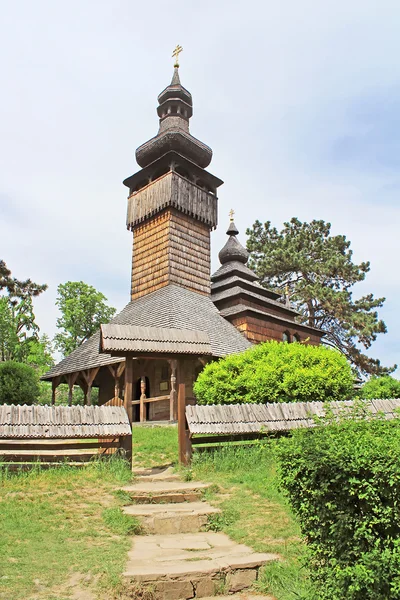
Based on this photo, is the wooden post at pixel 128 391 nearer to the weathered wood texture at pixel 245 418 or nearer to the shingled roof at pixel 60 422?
the shingled roof at pixel 60 422

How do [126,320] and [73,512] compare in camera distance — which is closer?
[73,512]

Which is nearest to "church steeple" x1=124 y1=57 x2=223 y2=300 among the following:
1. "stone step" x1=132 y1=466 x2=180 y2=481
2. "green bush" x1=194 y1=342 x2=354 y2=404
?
"green bush" x1=194 y1=342 x2=354 y2=404

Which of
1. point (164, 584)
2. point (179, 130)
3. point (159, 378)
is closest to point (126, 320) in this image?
point (159, 378)

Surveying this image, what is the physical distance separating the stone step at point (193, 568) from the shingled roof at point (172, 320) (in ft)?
42.9

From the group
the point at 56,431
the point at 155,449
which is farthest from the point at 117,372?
the point at 56,431

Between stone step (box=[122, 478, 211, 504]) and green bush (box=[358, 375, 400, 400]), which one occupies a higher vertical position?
green bush (box=[358, 375, 400, 400])

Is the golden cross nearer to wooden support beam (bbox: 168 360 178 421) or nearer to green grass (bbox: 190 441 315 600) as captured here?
wooden support beam (bbox: 168 360 178 421)

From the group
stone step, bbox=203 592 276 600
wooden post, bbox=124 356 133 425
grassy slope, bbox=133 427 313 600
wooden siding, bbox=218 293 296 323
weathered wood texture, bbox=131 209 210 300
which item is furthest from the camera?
wooden siding, bbox=218 293 296 323

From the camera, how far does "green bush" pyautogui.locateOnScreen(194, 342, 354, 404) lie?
10812 mm

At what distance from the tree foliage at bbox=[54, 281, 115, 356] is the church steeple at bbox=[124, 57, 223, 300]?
47.7 ft

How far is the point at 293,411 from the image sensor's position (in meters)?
8.94

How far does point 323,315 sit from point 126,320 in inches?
813

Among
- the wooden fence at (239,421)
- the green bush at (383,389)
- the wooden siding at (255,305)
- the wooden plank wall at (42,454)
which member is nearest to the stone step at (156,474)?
the wooden fence at (239,421)

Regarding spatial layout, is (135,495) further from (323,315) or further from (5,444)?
(323,315)
